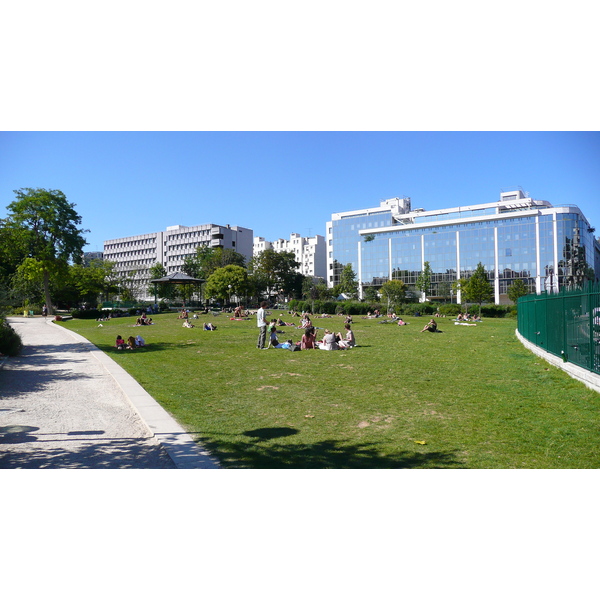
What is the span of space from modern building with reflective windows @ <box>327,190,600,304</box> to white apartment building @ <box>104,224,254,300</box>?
35.3 meters

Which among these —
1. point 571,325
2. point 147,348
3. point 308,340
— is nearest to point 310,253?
point 147,348

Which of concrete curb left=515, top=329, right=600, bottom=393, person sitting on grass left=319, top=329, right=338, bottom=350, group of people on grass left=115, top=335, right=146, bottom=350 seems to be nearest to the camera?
concrete curb left=515, top=329, right=600, bottom=393

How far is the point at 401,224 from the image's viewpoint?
90.9m

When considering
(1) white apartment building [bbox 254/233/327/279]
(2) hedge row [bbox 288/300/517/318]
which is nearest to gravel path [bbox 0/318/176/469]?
(2) hedge row [bbox 288/300/517/318]

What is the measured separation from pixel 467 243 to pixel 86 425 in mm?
79998

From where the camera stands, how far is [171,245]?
13025 cm

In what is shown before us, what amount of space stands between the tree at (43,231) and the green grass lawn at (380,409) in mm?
26398

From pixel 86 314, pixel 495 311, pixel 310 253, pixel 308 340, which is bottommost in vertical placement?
pixel 308 340

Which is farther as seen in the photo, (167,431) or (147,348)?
(147,348)

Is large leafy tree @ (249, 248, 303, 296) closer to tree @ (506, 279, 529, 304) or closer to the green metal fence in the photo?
tree @ (506, 279, 529, 304)

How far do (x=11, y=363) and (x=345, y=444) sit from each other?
37.6ft

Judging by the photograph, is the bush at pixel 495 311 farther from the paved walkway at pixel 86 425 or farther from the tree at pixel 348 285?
the paved walkway at pixel 86 425

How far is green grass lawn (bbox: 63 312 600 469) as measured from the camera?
5.42 m

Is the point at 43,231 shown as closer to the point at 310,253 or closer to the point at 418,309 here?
the point at 418,309
